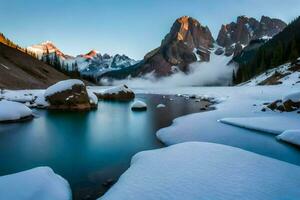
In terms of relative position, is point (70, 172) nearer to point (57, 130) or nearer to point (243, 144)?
point (243, 144)

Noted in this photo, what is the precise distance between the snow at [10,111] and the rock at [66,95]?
11.2 metres

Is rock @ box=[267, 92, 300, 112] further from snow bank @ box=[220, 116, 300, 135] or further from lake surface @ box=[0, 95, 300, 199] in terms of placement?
lake surface @ box=[0, 95, 300, 199]

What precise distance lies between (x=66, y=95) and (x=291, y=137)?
33.0 metres

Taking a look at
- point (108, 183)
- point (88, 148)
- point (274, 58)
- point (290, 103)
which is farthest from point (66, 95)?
point (274, 58)

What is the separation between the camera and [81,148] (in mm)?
18031

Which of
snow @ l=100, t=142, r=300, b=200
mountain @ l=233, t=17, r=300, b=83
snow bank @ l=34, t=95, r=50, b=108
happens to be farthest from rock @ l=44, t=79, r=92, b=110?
mountain @ l=233, t=17, r=300, b=83

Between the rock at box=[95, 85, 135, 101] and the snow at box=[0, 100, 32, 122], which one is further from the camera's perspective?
the rock at box=[95, 85, 135, 101]

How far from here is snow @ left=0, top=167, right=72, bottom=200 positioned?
865 centimetres

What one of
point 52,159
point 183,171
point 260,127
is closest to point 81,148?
point 52,159

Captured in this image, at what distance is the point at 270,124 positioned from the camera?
73.3 feet

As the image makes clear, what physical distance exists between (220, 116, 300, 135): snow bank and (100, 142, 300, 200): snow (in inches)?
365

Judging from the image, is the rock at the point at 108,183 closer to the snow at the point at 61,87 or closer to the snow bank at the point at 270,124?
the snow bank at the point at 270,124

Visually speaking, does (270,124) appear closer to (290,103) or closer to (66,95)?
(290,103)

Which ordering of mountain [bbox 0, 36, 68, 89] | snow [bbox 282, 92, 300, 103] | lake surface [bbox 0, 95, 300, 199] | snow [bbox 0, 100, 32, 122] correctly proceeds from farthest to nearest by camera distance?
1. mountain [bbox 0, 36, 68, 89]
2. snow [bbox 0, 100, 32, 122]
3. snow [bbox 282, 92, 300, 103]
4. lake surface [bbox 0, 95, 300, 199]
